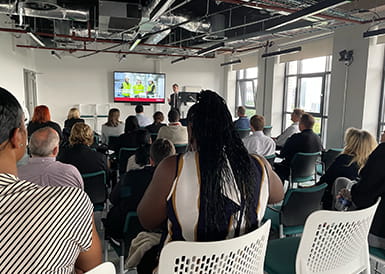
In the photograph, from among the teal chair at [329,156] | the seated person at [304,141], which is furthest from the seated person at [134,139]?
the teal chair at [329,156]

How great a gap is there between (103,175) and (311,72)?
675 cm

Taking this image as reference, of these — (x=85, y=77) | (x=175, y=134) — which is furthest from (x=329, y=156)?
(x=85, y=77)

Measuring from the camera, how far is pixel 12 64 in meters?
6.64

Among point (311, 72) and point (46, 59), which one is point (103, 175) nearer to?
point (311, 72)

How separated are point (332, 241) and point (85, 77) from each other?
32.5 ft

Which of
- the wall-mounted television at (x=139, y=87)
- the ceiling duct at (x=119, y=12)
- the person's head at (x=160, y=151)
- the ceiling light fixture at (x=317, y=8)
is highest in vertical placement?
the ceiling duct at (x=119, y=12)

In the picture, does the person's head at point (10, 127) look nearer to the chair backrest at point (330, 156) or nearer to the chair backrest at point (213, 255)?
the chair backrest at point (213, 255)

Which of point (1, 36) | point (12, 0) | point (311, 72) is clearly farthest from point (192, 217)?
point (311, 72)

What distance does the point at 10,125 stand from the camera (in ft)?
2.97

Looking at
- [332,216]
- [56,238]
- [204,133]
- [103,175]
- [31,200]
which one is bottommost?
[103,175]

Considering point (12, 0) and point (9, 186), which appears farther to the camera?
point (12, 0)

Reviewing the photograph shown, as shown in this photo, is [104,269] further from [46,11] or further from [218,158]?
[46,11]

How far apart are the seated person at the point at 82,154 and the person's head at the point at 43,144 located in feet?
2.10

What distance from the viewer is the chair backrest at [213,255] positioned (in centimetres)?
102
